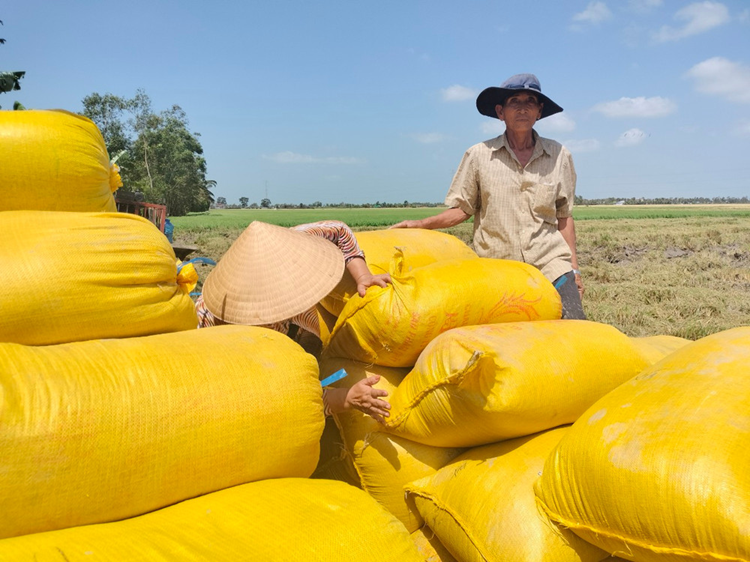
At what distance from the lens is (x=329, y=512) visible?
1493mm

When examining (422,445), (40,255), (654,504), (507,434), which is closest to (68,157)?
(40,255)

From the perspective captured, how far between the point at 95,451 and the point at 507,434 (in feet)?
3.96

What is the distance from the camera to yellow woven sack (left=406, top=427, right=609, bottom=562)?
63.0 inches

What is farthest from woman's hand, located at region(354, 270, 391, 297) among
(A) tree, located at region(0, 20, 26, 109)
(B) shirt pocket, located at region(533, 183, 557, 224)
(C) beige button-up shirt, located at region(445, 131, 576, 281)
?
(A) tree, located at region(0, 20, 26, 109)

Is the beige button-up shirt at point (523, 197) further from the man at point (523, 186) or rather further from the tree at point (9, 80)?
the tree at point (9, 80)

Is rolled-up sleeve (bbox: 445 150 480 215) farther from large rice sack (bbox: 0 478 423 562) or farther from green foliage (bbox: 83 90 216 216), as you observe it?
green foliage (bbox: 83 90 216 216)

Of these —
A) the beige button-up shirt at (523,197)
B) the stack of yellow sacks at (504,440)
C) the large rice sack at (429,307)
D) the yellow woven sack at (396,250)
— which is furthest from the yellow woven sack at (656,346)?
the yellow woven sack at (396,250)

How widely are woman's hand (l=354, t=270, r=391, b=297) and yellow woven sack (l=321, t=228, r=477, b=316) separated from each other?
0.14 meters

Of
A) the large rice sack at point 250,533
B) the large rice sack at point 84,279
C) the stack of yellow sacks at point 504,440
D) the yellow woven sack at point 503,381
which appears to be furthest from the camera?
the yellow woven sack at point 503,381

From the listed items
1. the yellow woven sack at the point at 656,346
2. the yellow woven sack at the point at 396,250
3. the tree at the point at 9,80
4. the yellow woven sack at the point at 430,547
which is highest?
the tree at the point at 9,80

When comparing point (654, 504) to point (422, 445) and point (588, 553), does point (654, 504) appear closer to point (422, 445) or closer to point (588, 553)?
point (588, 553)

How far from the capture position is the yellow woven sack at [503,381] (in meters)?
1.78

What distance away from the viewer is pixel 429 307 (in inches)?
83.0

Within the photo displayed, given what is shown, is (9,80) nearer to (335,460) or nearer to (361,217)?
(335,460)
